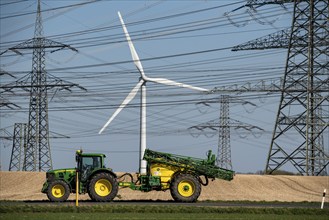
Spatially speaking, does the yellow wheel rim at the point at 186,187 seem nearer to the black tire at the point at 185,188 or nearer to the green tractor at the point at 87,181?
the black tire at the point at 185,188

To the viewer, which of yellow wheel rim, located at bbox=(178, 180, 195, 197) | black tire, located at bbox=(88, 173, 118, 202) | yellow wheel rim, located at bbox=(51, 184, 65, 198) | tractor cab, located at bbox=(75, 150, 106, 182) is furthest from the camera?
yellow wheel rim, located at bbox=(178, 180, 195, 197)

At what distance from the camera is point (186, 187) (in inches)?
1620

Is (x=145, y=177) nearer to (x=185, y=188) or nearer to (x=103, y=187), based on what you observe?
(x=185, y=188)

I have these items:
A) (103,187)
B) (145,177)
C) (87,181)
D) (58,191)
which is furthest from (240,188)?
(58,191)

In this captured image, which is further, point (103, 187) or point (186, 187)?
point (186, 187)

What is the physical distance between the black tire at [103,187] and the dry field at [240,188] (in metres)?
6.46

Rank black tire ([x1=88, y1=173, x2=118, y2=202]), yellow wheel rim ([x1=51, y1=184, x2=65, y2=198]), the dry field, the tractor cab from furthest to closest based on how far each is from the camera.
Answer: the dry field < the tractor cab < yellow wheel rim ([x1=51, y1=184, x2=65, y2=198]) < black tire ([x1=88, y1=173, x2=118, y2=202])

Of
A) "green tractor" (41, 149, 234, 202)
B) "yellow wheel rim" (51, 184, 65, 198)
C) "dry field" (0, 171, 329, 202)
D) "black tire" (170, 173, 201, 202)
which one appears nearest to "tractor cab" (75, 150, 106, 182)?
"green tractor" (41, 149, 234, 202)

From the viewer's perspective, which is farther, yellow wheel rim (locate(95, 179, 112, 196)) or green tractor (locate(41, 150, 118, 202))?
yellow wheel rim (locate(95, 179, 112, 196))

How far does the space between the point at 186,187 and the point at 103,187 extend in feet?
17.4

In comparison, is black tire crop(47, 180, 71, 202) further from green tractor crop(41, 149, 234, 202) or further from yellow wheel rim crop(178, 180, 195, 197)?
yellow wheel rim crop(178, 180, 195, 197)

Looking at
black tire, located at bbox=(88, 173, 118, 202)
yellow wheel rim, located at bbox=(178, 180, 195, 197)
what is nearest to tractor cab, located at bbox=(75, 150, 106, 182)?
black tire, located at bbox=(88, 173, 118, 202)

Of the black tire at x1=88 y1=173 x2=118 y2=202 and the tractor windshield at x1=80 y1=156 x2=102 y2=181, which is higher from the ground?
the tractor windshield at x1=80 y1=156 x2=102 y2=181

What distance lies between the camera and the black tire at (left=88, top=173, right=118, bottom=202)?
39750mm
